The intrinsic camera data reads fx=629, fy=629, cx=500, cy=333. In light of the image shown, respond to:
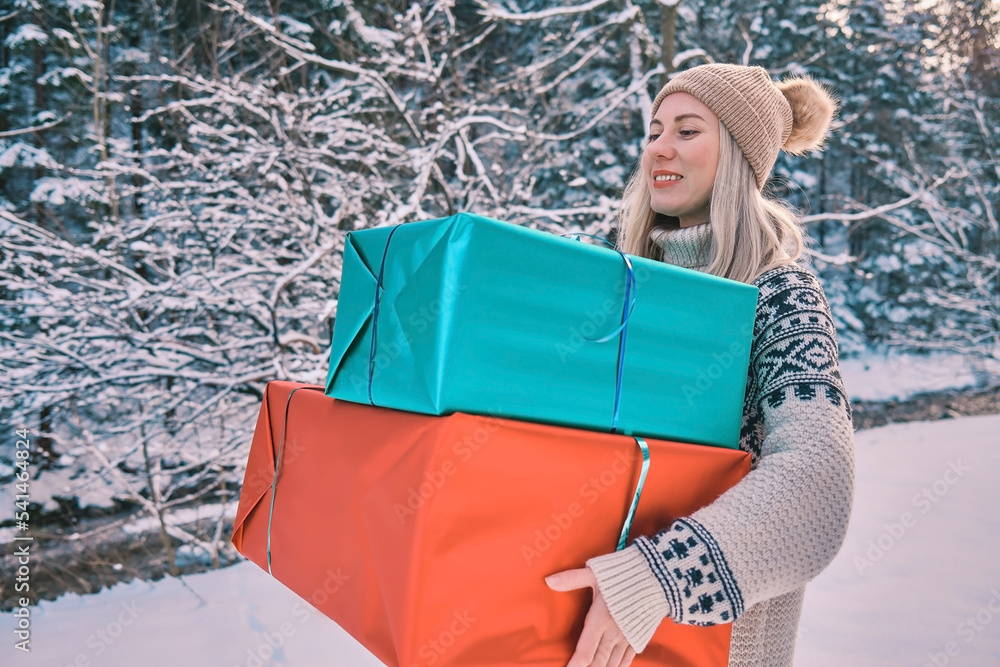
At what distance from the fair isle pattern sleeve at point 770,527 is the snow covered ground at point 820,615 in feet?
7.42

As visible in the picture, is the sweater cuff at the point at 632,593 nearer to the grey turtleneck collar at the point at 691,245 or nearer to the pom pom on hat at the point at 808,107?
the grey turtleneck collar at the point at 691,245

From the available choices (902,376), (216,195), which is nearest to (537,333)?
(216,195)

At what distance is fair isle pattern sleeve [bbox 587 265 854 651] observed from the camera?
82 centimetres

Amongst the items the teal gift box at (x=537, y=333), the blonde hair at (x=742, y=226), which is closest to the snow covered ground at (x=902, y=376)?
the blonde hair at (x=742, y=226)

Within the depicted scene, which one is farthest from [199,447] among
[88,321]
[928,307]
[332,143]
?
[928,307]

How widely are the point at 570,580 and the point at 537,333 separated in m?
0.32

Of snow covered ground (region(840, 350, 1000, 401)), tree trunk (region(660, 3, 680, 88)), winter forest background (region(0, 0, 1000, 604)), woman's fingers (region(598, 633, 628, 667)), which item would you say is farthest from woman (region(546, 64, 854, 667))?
snow covered ground (region(840, 350, 1000, 401))

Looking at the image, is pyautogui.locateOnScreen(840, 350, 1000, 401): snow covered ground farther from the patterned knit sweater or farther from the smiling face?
the patterned knit sweater

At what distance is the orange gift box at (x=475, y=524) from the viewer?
29.0 inches

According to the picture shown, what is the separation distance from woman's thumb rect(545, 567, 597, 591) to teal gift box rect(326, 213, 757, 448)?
195 millimetres

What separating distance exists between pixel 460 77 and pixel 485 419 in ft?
14.4

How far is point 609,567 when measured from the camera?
82cm

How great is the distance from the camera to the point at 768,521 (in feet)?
2.85

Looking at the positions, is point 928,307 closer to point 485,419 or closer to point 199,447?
point 199,447
